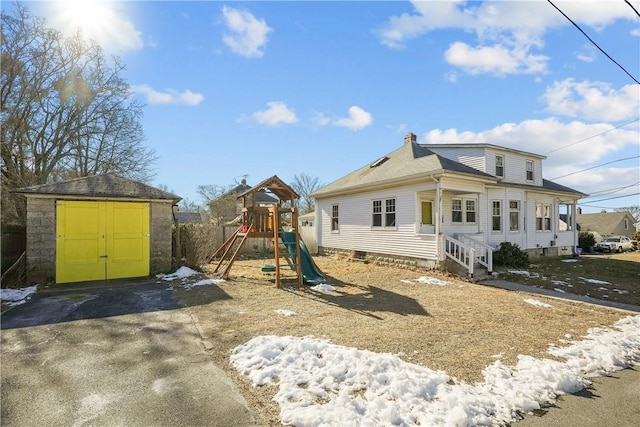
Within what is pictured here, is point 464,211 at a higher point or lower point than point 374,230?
higher

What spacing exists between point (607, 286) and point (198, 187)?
36159mm

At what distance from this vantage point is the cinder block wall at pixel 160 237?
400 inches

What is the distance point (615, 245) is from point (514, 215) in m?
20.8

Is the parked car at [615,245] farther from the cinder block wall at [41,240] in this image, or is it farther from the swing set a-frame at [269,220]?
the cinder block wall at [41,240]

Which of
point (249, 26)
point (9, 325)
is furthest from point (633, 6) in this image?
point (9, 325)

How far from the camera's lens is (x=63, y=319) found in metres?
5.79

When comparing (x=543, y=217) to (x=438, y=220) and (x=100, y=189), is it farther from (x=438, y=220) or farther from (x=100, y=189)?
(x=100, y=189)

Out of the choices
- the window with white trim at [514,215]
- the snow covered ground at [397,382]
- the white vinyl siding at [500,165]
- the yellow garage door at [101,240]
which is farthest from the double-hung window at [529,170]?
the yellow garage door at [101,240]

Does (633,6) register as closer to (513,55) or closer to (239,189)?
(513,55)

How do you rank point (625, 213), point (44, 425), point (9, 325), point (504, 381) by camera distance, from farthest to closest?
point (625, 213)
point (9, 325)
point (504, 381)
point (44, 425)

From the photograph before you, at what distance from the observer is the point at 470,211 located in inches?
550

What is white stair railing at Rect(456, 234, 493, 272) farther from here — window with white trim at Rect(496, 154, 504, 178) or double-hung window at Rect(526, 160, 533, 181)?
double-hung window at Rect(526, 160, 533, 181)

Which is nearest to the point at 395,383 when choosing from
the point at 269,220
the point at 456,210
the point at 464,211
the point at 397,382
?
the point at 397,382

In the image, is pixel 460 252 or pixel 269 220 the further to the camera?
pixel 460 252
